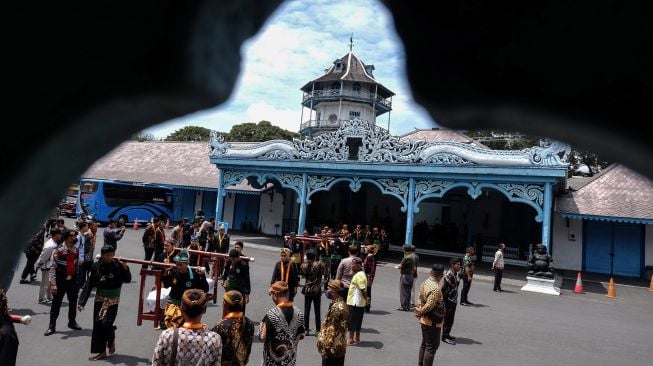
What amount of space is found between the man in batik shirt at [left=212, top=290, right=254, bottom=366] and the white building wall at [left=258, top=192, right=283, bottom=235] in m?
19.3

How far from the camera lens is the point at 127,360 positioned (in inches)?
210

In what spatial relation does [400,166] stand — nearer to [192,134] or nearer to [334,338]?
[334,338]

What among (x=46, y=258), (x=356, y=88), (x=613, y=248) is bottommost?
(x=46, y=258)

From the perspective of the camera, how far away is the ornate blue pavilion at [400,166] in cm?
1357

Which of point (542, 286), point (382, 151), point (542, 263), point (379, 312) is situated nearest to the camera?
point (379, 312)

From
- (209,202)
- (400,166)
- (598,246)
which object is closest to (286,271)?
(400,166)

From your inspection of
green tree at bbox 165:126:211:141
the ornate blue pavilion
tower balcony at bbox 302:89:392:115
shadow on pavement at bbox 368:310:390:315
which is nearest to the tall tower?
tower balcony at bbox 302:89:392:115

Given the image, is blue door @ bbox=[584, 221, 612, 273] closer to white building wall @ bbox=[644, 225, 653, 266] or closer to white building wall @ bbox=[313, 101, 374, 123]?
white building wall @ bbox=[644, 225, 653, 266]

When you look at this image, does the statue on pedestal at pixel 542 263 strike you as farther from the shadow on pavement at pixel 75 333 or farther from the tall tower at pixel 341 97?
the tall tower at pixel 341 97

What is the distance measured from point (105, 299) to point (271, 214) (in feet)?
60.1

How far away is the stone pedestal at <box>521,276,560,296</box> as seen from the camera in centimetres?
1245

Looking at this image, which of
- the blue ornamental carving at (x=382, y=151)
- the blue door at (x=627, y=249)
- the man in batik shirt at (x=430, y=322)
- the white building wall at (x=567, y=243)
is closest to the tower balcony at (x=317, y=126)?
the blue ornamental carving at (x=382, y=151)

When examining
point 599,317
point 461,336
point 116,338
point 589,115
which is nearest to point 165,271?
point 116,338

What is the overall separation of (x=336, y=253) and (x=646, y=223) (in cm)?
1240
